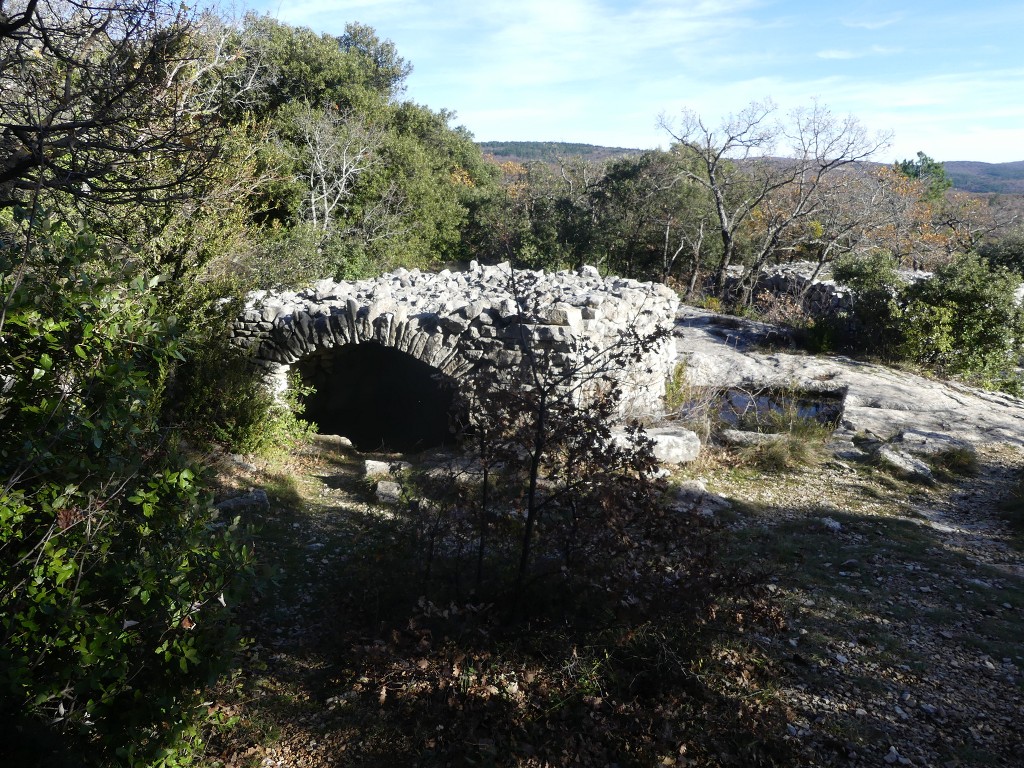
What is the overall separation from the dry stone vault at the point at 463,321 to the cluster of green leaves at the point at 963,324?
546 centimetres

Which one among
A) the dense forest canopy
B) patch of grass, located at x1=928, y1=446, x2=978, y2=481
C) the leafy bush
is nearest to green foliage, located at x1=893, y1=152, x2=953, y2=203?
the dense forest canopy

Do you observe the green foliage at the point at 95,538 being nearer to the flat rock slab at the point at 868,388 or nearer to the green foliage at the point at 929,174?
the flat rock slab at the point at 868,388

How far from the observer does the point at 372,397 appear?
1161 centimetres

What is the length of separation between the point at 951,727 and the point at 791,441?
4.79 metres

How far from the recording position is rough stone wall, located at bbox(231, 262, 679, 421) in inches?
291

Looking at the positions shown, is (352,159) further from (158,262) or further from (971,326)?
(971,326)

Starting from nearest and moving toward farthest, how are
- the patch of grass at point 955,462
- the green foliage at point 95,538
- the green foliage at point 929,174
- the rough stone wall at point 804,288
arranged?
the green foliage at point 95,538
the patch of grass at point 955,462
the rough stone wall at point 804,288
the green foliage at point 929,174

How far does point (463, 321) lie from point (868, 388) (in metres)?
6.91

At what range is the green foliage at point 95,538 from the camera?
226 cm

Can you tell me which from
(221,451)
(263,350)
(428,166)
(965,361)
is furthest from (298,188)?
(965,361)

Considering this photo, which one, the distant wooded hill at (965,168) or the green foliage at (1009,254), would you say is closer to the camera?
the green foliage at (1009,254)

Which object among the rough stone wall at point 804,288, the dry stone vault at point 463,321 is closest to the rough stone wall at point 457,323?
the dry stone vault at point 463,321

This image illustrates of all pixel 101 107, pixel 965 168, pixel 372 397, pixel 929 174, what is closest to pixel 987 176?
pixel 965 168

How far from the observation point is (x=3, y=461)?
237 cm
